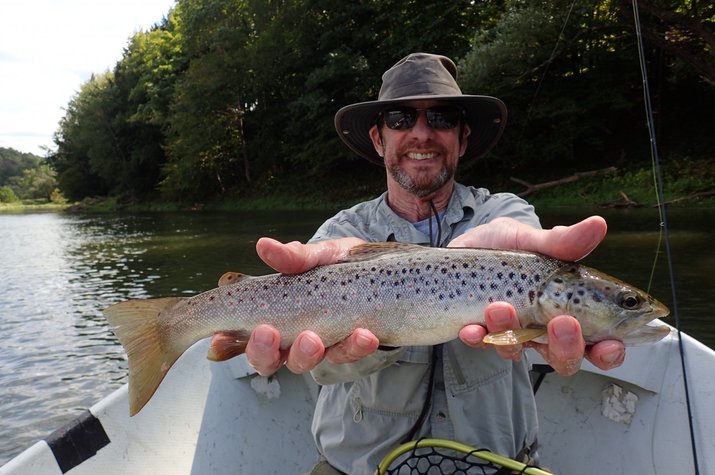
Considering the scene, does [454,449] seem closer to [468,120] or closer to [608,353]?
[608,353]

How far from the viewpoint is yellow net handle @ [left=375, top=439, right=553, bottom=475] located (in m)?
2.31

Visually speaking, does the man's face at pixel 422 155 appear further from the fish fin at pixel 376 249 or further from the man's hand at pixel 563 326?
the man's hand at pixel 563 326

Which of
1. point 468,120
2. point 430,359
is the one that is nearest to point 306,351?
point 430,359

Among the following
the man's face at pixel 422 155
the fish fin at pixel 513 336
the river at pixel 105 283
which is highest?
the man's face at pixel 422 155

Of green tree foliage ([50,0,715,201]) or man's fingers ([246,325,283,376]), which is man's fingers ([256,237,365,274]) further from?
green tree foliage ([50,0,715,201])

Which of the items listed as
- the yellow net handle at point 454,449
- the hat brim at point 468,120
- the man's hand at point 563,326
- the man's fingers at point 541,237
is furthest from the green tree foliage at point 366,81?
the yellow net handle at point 454,449

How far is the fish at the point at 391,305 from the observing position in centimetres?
248

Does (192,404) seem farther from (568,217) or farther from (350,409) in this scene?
(568,217)

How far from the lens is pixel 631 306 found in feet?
8.07

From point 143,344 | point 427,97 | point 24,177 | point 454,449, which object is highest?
point 427,97

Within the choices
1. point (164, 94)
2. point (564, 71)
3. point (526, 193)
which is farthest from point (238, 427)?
point (164, 94)

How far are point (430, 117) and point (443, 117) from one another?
0.30ft

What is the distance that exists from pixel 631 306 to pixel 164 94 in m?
47.6

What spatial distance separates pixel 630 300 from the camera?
2.46 metres
